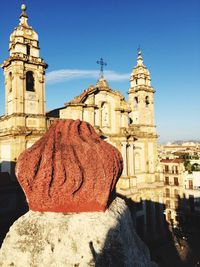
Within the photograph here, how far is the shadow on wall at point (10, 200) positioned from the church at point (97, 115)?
19.0 inches

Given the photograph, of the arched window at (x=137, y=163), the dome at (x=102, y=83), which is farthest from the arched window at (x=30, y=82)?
the arched window at (x=137, y=163)

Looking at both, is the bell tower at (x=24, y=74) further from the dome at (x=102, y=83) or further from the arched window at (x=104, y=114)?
the arched window at (x=104, y=114)

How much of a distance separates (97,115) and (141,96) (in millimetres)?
5268

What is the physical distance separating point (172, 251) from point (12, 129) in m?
15.9

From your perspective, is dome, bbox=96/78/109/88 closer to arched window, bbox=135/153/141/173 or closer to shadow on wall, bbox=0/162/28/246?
arched window, bbox=135/153/141/173

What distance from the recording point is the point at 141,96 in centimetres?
2606

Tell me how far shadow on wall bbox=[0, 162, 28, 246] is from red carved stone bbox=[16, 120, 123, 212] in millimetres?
11856

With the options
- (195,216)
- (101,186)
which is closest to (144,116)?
(195,216)

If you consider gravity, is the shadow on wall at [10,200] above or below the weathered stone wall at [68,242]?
below

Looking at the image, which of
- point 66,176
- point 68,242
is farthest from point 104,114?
point 68,242

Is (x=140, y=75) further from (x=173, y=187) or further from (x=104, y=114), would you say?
(x=173, y=187)

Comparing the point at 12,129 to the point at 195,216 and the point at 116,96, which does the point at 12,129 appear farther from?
the point at 195,216

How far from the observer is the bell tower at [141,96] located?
2620cm

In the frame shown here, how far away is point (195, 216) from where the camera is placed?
30031 mm
